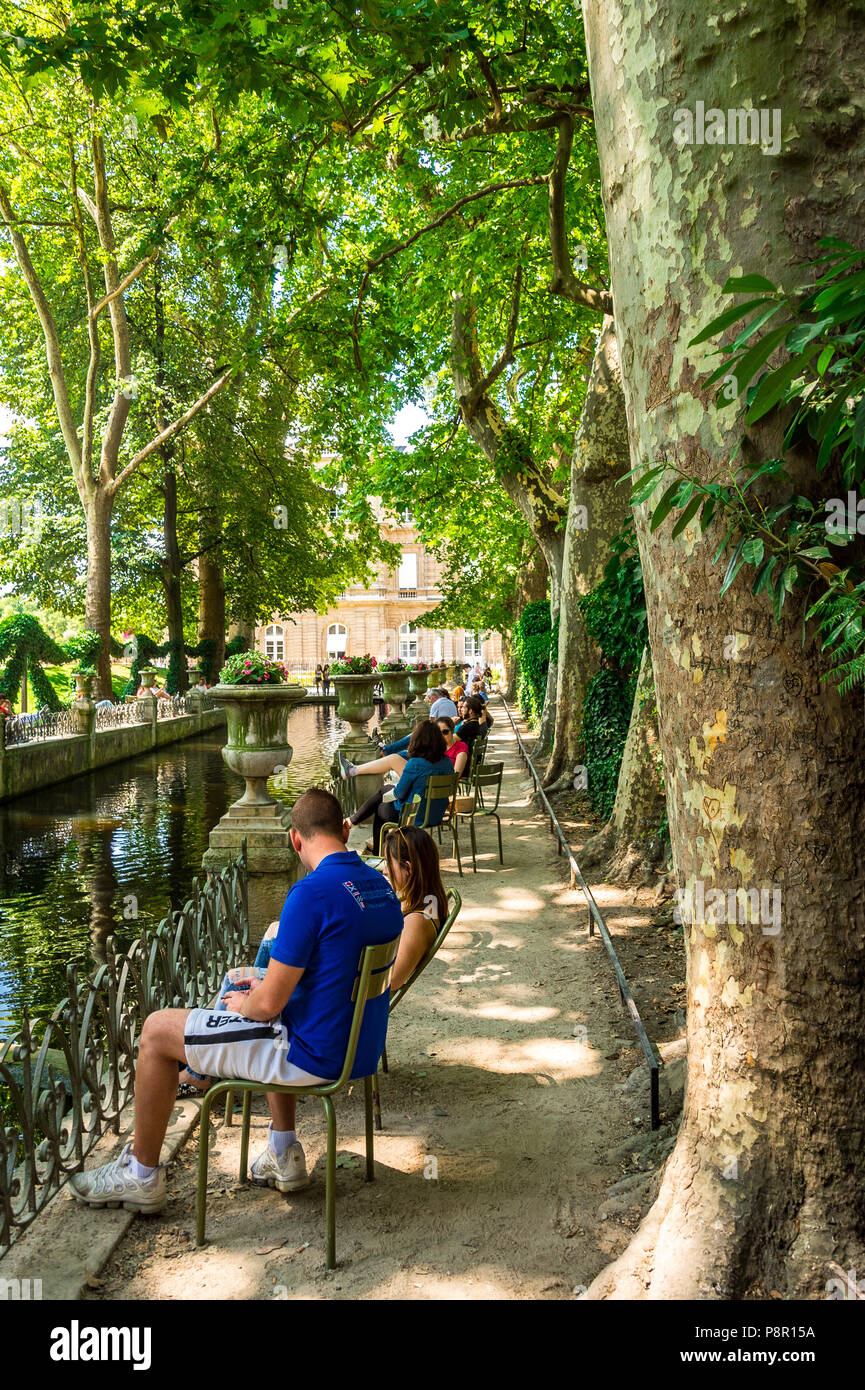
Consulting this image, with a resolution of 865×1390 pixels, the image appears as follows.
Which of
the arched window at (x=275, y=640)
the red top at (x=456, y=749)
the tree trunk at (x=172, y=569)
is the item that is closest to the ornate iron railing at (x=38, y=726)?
the red top at (x=456, y=749)

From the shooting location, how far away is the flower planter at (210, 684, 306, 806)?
23.0ft

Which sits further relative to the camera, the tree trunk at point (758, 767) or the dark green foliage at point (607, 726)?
the dark green foliage at point (607, 726)

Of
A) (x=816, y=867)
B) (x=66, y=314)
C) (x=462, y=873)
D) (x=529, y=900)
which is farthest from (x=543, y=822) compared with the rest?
(x=66, y=314)

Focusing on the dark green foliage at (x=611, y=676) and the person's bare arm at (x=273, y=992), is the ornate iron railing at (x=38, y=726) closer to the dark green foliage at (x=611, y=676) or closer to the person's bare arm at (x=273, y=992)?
the dark green foliage at (x=611, y=676)

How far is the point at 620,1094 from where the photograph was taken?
395 centimetres

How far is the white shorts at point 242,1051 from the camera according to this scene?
2982 mm

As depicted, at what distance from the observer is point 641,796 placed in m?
7.17

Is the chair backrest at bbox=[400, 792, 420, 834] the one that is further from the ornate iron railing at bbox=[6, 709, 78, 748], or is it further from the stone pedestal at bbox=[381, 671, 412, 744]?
the ornate iron railing at bbox=[6, 709, 78, 748]

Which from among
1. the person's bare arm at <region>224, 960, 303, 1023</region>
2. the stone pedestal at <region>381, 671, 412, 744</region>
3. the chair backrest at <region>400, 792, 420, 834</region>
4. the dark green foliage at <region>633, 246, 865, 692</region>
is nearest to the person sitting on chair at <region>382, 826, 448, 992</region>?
the person's bare arm at <region>224, 960, 303, 1023</region>

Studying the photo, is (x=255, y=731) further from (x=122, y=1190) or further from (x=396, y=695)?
(x=396, y=695)

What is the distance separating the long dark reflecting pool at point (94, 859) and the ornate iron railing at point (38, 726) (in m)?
0.91

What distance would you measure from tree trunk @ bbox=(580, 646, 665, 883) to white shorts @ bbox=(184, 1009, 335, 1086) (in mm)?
4441

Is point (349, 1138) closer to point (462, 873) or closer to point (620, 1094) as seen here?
point (620, 1094)

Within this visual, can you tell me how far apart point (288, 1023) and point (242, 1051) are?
0.53 feet
